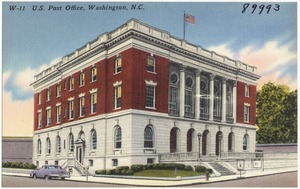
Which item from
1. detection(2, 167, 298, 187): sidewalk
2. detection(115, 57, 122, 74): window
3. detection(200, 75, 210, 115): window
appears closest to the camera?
detection(2, 167, 298, 187): sidewalk

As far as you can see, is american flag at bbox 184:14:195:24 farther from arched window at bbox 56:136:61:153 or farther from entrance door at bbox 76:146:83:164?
arched window at bbox 56:136:61:153

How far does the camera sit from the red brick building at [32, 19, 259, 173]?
2433cm

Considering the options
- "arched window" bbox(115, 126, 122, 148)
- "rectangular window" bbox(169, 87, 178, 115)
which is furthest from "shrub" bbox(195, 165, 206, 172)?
"arched window" bbox(115, 126, 122, 148)

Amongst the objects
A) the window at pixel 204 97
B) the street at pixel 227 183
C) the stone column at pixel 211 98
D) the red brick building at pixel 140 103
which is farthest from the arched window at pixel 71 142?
the stone column at pixel 211 98

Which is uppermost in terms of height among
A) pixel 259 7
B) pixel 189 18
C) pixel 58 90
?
pixel 259 7

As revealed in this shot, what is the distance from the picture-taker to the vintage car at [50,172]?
24984mm

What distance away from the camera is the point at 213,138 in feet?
86.3

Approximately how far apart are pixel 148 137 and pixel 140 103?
4.76 feet

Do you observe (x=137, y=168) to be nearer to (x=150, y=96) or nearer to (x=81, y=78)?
(x=150, y=96)

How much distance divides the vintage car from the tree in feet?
28.1

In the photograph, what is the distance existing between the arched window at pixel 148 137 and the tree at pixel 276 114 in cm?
475

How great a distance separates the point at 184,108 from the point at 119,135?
3063 mm

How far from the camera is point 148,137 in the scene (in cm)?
2427

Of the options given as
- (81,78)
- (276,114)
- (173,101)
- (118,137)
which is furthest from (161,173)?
(81,78)
